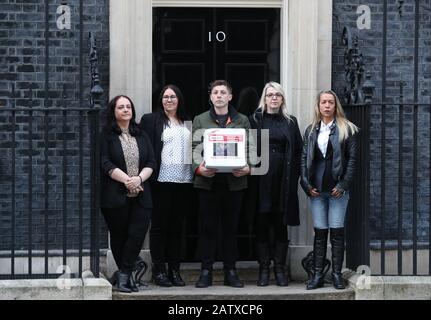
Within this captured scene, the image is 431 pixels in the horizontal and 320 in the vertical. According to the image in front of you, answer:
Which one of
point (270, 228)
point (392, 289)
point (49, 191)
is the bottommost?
point (392, 289)

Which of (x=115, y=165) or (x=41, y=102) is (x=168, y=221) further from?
(x=41, y=102)

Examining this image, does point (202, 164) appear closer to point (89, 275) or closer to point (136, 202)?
point (136, 202)

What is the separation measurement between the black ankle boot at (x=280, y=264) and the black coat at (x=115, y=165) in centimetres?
122

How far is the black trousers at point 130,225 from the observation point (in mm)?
8445

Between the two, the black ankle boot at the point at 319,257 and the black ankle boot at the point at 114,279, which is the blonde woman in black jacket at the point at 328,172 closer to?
the black ankle boot at the point at 319,257

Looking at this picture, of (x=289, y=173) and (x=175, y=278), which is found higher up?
(x=289, y=173)

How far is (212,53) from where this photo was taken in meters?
9.62

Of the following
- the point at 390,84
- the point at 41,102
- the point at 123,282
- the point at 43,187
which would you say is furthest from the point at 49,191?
the point at 390,84

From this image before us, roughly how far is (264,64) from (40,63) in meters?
2.10

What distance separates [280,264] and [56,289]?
1.97 meters

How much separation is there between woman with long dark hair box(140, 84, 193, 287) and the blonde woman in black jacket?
1055 millimetres

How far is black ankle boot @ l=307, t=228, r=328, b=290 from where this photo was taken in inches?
340

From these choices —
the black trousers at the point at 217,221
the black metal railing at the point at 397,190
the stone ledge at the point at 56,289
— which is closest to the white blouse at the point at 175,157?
the black trousers at the point at 217,221

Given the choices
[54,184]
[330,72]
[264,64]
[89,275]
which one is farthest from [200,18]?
[89,275]
